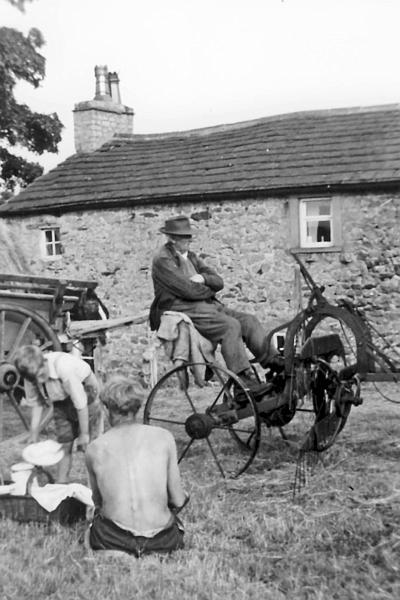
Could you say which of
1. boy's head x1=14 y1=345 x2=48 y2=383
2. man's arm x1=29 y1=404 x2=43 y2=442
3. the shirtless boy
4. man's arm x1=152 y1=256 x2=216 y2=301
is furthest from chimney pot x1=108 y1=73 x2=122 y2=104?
the shirtless boy

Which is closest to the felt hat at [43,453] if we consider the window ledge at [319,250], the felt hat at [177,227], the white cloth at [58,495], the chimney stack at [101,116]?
the white cloth at [58,495]

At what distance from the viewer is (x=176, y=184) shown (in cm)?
1542

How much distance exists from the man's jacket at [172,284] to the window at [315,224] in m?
7.39

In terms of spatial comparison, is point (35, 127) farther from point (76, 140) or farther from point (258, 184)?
point (258, 184)

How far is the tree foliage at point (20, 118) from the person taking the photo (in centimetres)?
1117

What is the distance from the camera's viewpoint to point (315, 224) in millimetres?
14406

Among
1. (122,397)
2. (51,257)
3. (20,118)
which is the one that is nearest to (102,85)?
(20,118)

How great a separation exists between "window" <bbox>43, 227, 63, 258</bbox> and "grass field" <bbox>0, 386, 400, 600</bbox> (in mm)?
10046

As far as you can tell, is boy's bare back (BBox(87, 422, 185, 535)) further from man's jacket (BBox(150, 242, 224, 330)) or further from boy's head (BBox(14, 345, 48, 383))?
man's jacket (BBox(150, 242, 224, 330))

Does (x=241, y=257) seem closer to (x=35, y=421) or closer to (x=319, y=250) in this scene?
(x=319, y=250)

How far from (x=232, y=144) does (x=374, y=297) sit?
14.0ft

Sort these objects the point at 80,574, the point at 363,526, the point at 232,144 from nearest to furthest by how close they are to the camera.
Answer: the point at 80,574 < the point at 363,526 < the point at 232,144

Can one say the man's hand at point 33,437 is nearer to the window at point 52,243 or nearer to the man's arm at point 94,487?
the man's arm at point 94,487

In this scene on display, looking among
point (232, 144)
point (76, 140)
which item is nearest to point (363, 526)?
point (232, 144)
